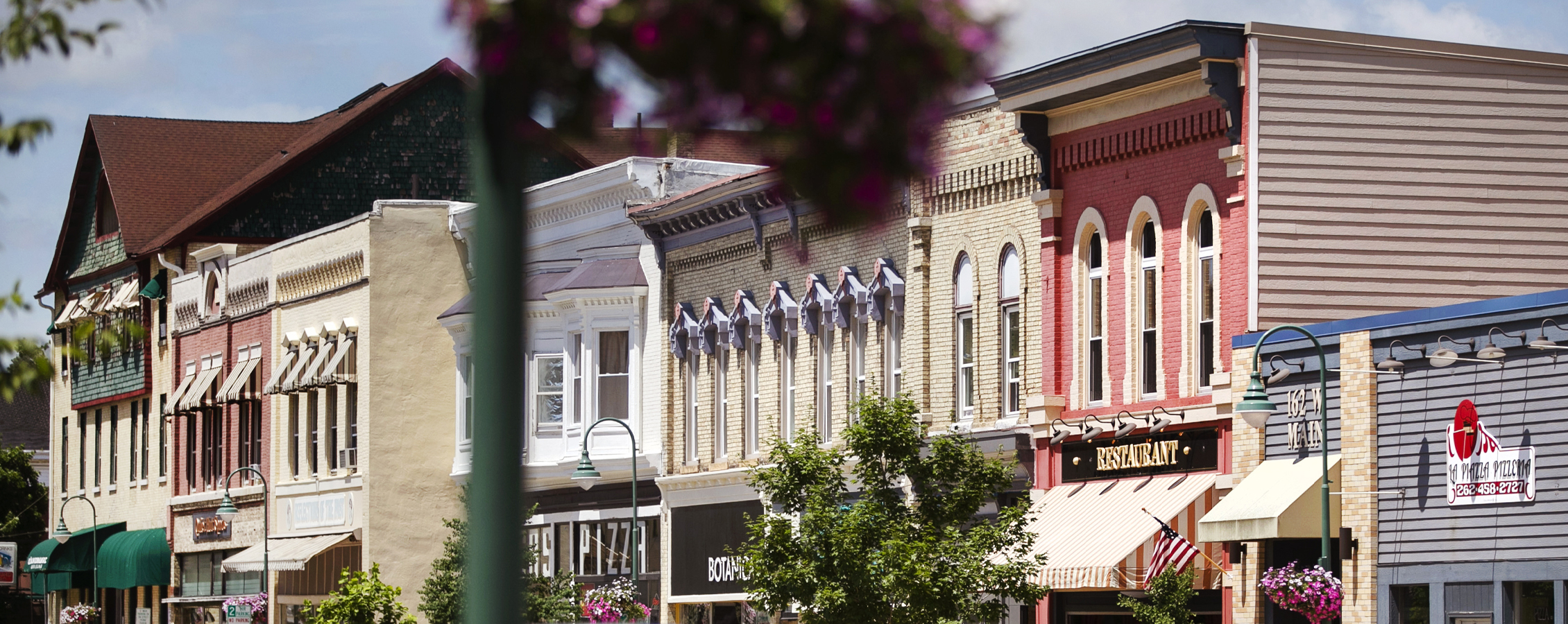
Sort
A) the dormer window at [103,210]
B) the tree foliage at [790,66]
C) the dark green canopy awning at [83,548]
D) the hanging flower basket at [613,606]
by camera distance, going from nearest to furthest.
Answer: the tree foliage at [790,66] → the hanging flower basket at [613,606] → the dormer window at [103,210] → the dark green canopy awning at [83,548]

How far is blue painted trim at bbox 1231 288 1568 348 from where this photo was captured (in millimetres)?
22422

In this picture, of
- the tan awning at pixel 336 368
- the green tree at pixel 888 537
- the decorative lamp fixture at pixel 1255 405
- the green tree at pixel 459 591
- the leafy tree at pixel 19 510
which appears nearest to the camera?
the decorative lamp fixture at pixel 1255 405

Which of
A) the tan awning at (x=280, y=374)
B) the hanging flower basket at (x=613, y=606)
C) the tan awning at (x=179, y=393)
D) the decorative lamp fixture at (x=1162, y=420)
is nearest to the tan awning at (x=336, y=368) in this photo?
the tan awning at (x=280, y=374)

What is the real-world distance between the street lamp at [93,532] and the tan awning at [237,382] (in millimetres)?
10470

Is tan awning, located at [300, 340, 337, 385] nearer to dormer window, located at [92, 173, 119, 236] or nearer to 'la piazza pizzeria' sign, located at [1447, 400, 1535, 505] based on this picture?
dormer window, located at [92, 173, 119, 236]

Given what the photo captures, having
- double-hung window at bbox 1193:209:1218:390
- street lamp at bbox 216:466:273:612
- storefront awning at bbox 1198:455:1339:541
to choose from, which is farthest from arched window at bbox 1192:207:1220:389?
street lamp at bbox 216:466:273:612

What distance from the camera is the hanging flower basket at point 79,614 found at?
63.1m

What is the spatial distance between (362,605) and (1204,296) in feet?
53.0

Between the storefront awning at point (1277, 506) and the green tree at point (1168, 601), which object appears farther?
the green tree at point (1168, 601)

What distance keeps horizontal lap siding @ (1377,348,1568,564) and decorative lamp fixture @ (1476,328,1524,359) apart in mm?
200

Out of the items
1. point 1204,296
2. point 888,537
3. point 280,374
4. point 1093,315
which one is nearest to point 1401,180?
point 1204,296

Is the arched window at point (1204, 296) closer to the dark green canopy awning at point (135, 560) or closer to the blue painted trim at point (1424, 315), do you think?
the blue painted trim at point (1424, 315)

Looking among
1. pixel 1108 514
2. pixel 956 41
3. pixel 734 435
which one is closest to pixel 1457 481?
pixel 1108 514

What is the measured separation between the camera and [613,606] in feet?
123
